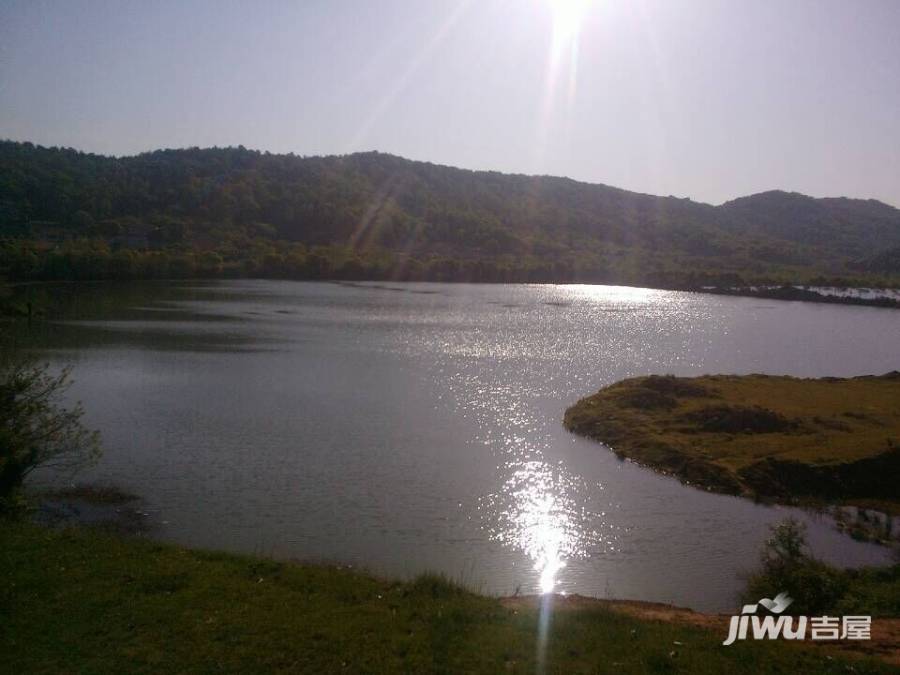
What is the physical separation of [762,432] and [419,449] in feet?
34.7

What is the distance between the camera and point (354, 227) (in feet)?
422

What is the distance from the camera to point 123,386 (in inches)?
1101

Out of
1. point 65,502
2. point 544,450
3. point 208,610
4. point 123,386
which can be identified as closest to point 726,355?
point 544,450

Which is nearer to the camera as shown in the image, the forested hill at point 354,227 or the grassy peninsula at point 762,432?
the grassy peninsula at point 762,432

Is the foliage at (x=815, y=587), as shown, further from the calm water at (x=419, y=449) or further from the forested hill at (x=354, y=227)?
the forested hill at (x=354, y=227)

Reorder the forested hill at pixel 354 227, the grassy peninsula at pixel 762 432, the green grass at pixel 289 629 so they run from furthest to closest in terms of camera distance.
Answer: the forested hill at pixel 354 227 < the grassy peninsula at pixel 762 432 < the green grass at pixel 289 629

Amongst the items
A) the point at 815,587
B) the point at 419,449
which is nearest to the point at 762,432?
the point at 419,449

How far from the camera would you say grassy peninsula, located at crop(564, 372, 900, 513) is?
18172 mm

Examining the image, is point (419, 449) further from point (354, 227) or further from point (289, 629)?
point (354, 227)

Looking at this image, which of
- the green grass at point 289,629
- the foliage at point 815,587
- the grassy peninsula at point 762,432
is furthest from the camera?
the grassy peninsula at point 762,432

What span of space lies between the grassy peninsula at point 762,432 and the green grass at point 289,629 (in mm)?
11189

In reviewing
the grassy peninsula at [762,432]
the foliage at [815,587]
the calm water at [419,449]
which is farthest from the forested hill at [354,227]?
the foliage at [815,587]

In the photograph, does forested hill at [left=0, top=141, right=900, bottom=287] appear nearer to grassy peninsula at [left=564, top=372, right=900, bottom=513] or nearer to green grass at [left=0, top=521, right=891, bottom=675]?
grassy peninsula at [left=564, top=372, right=900, bottom=513]

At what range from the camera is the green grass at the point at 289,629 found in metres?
7.08
